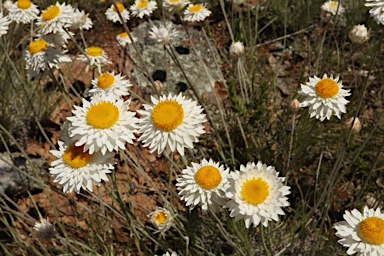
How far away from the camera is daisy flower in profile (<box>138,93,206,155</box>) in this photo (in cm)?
187

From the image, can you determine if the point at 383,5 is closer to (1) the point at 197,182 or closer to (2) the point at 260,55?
(1) the point at 197,182

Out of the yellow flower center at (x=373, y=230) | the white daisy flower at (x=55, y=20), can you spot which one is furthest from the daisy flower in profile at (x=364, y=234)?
the white daisy flower at (x=55, y=20)

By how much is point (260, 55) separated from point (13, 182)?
276cm

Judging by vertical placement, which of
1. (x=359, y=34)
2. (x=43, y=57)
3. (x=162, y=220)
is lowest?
(x=162, y=220)

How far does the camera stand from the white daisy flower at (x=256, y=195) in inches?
65.3

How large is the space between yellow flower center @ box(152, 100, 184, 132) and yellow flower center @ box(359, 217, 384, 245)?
3.12 feet

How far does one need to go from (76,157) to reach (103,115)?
24cm

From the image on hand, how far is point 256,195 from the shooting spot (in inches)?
65.9

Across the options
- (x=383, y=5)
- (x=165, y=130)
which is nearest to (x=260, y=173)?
(x=165, y=130)

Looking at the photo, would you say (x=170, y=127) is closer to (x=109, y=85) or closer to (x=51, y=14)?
(x=109, y=85)

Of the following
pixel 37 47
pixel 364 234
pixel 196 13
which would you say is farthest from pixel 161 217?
pixel 196 13

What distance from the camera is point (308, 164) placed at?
329 centimetres

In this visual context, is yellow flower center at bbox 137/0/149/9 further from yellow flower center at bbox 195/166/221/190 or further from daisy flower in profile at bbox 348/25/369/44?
yellow flower center at bbox 195/166/221/190

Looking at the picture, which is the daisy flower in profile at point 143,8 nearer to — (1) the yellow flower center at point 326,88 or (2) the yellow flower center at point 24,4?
(2) the yellow flower center at point 24,4
